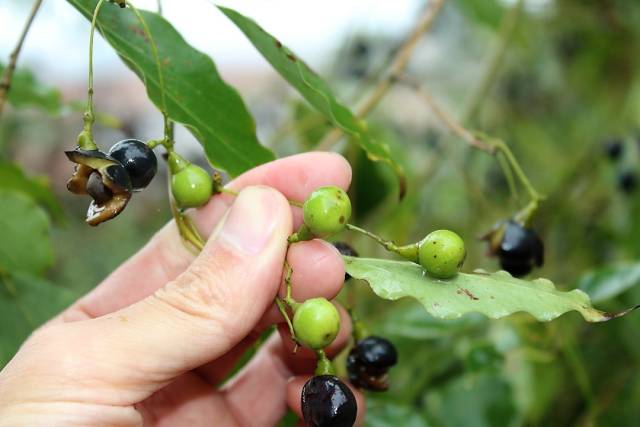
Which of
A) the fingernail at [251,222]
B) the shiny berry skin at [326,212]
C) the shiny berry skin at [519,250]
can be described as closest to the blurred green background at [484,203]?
the shiny berry skin at [519,250]

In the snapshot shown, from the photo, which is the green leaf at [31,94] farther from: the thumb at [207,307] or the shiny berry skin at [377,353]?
the shiny berry skin at [377,353]

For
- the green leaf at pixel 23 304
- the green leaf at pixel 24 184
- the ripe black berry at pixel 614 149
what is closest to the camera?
the green leaf at pixel 23 304

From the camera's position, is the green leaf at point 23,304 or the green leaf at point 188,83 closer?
the green leaf at point 188,83

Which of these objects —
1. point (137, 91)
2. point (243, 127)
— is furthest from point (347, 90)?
point (137, 91)

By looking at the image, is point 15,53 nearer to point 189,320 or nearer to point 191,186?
point 191,186

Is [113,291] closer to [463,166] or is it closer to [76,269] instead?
[463,166]

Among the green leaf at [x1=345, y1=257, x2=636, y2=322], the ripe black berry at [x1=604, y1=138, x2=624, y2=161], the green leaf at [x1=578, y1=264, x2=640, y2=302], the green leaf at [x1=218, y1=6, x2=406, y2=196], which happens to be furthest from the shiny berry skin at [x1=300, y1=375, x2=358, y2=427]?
the ripe black berry at [x1=604, y1=138, x2=624, y2=161]
